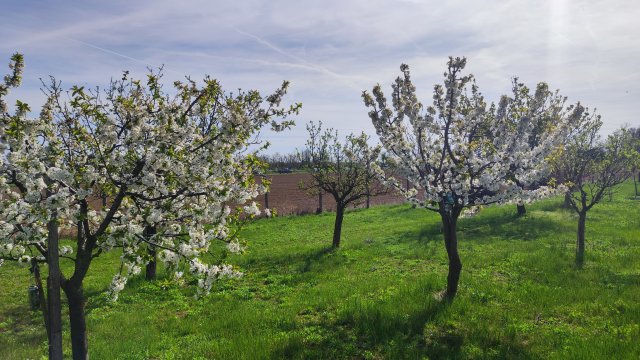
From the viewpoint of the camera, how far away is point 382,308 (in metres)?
11.3

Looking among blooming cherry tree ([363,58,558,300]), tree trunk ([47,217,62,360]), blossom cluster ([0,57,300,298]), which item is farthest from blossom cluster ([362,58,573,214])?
tree trunk ([47,217,62,360])

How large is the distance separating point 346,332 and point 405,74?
7.32 metres

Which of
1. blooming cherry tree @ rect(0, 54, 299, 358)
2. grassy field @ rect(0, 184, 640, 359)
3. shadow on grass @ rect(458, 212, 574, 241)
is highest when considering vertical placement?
blooming cherry tree @ rect(0, 54, 299, 358)

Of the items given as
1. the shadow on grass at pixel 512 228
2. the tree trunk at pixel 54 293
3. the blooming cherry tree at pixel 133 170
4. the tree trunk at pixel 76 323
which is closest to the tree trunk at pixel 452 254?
the blooming cherry tree at pixel 133 170

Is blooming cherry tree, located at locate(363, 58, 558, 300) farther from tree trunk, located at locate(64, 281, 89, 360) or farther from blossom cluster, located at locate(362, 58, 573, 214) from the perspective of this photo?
tree trunk, located at locate(64, 281, 89, 360)

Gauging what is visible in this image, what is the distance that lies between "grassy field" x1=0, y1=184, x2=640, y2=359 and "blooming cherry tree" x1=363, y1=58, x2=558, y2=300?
1994 mm

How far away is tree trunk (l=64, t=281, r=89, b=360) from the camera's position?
756 centimetres

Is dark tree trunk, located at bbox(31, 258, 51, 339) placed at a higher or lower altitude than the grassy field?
higher

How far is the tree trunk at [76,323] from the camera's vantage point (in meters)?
7.56

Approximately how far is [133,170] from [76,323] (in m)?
3.09

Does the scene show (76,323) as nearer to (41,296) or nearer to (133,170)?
(41,296)

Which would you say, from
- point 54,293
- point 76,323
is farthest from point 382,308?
point 54,293

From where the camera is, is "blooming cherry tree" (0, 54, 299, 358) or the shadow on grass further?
the shadow on grass

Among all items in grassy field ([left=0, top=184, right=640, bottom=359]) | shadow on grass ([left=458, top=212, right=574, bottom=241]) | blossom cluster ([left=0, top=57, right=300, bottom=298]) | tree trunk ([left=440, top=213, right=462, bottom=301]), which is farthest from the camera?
shadow on grass ([left=458, top=212, right=574, bottom=241])
